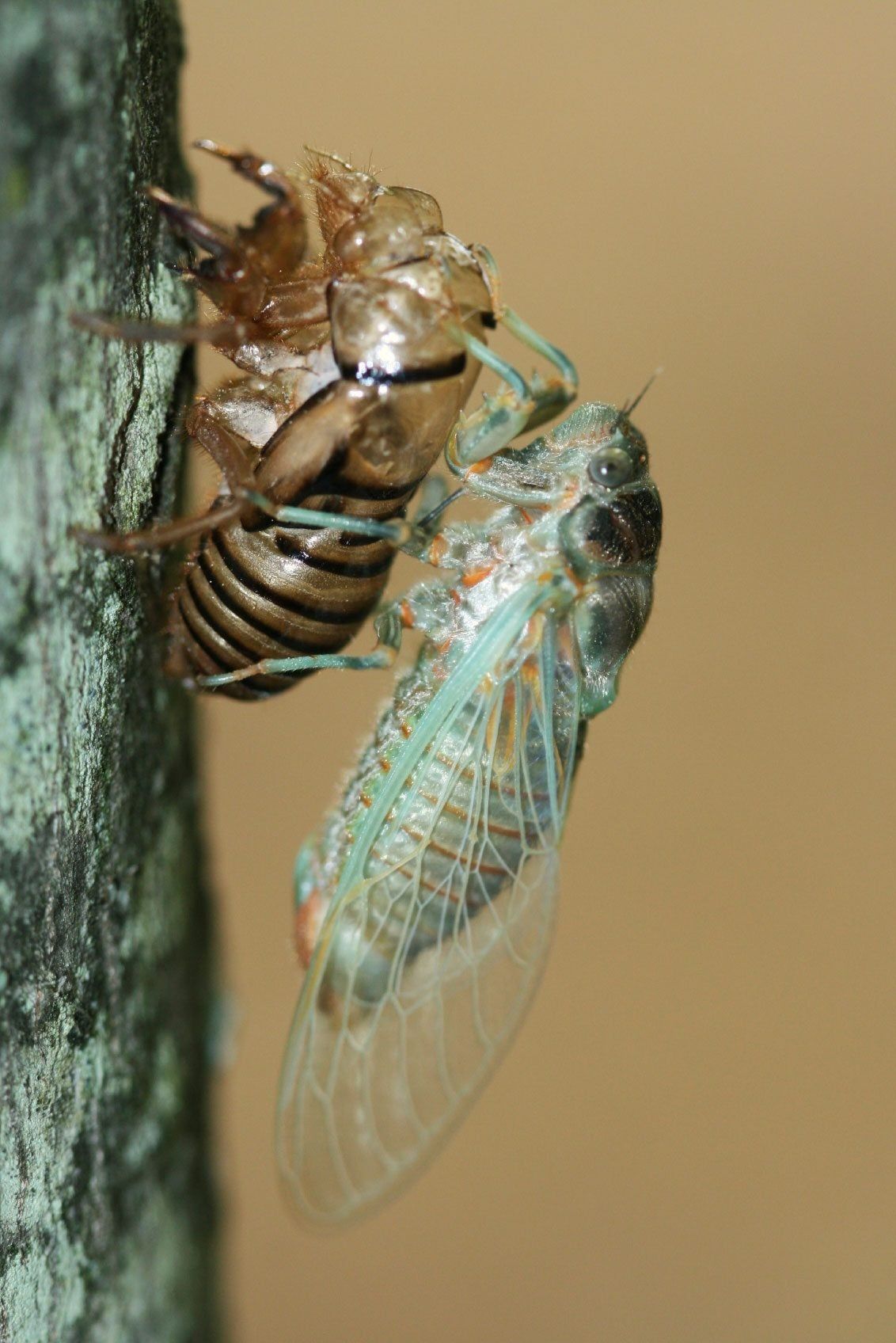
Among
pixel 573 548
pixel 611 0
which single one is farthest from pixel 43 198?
pixel 611 0

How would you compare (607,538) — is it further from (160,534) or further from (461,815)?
(160,534)

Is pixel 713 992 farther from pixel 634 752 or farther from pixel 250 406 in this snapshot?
pixel 250 406

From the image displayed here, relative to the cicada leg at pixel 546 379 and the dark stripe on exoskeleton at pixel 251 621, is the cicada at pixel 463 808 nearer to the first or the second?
the cicada leg at pixel 546 379

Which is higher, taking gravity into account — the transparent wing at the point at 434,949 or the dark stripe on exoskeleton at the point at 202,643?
the dark stripe on exoskeleton at the point at 202,643

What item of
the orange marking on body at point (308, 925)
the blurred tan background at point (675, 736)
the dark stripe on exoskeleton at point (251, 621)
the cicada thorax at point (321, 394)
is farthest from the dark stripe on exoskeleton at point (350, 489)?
the blurred tan background at point (675, 736)

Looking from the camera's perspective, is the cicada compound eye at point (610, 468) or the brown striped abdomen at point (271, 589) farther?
the cicada compound eye at point (610, 468)

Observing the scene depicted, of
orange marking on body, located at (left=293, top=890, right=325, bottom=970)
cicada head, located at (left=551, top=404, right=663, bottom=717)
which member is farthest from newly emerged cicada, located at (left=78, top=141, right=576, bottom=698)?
orange marking on body, located at (left=293, top=890, right=325, bottom=970)

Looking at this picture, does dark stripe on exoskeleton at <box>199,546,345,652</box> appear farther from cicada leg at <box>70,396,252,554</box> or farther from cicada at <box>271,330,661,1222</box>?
cicada at <box>271,330,661,1222</box>
